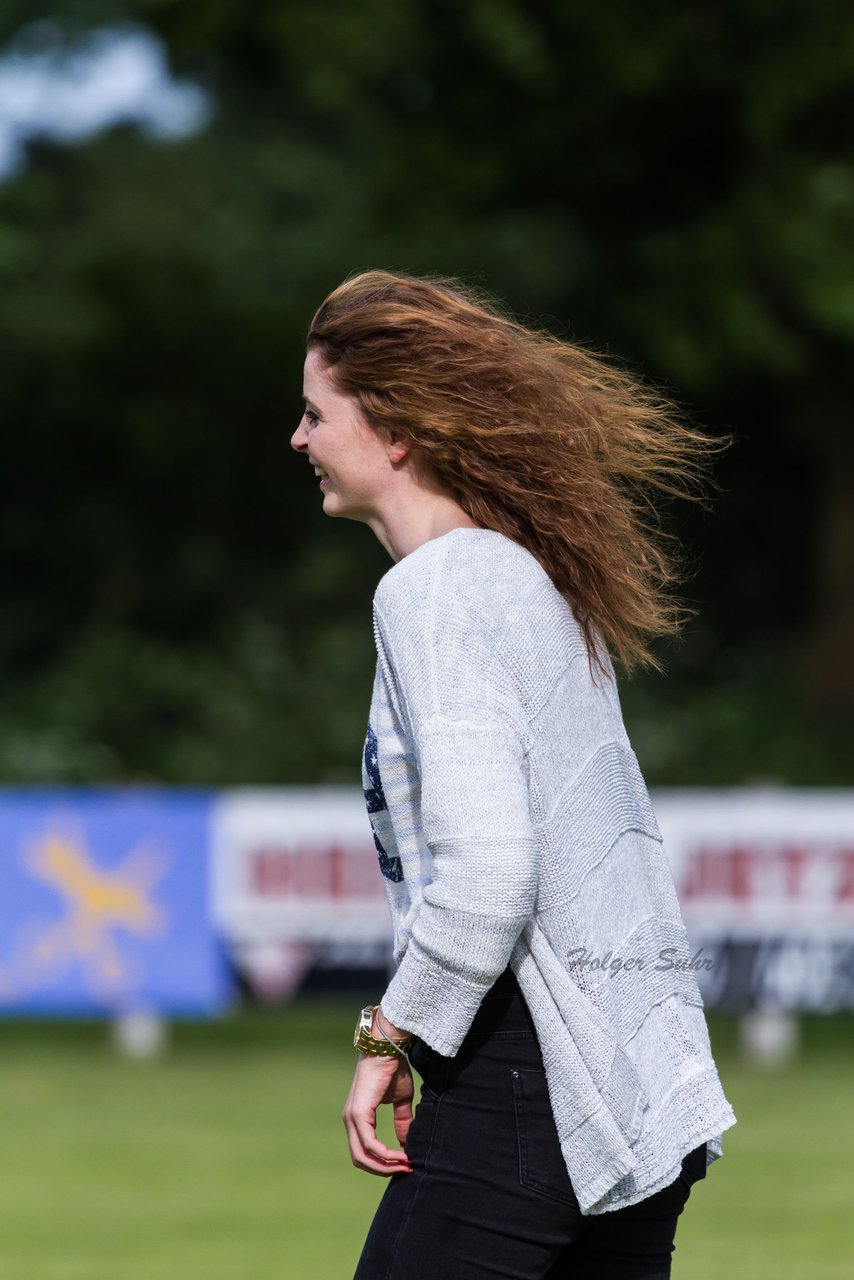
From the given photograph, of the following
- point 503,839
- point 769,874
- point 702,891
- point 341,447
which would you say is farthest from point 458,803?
point 769,874

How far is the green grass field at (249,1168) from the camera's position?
6.18 meters

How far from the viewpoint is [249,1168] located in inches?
305

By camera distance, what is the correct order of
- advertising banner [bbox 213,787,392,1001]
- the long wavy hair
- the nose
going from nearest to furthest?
the long wavy hair
the nose
advertising banner [bbox 213,787,392,1001]

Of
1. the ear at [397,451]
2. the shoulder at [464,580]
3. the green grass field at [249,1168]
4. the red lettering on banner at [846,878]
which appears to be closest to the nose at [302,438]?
the ear at [397,451]

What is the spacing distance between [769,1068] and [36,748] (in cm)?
974

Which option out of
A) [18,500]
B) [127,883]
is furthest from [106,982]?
[18,500]

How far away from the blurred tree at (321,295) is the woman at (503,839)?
10581 mm

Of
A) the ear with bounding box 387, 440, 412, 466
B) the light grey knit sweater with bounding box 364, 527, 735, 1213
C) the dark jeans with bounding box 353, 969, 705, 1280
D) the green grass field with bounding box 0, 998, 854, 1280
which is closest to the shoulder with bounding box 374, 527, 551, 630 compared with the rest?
the light grey knit sweater with bounding box 364, 527, 735, 1213

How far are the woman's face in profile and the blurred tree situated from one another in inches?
415

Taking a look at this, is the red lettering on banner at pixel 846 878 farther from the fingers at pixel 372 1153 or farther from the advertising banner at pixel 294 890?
the fingers at pixel 372 1153

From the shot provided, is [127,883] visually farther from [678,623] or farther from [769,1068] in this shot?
[678,623]

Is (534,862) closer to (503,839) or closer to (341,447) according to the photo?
(503,839)

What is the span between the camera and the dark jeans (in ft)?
7.45

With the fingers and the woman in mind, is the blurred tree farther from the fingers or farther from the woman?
the fingers
